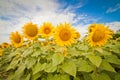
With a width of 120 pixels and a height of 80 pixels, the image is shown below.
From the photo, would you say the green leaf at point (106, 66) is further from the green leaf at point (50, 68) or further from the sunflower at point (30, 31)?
the sunflower at point (30, 31)

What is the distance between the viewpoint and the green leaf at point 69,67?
8.11ft

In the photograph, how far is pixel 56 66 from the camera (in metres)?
2.63

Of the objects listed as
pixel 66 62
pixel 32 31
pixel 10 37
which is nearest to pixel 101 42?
pixel 66 62

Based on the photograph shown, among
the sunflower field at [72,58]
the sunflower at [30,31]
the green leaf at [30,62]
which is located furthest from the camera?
the sunflower at [30,31]

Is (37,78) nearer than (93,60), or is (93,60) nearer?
(93,60)

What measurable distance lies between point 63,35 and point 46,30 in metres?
0.82

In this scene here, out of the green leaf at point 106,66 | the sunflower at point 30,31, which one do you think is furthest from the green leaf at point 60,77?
the sunflower at point 30,31

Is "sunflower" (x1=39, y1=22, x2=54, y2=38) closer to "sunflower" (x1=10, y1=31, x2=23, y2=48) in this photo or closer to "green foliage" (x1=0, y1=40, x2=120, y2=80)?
"green foliage" (x1=0, y1=40, x2=120, y2=80)

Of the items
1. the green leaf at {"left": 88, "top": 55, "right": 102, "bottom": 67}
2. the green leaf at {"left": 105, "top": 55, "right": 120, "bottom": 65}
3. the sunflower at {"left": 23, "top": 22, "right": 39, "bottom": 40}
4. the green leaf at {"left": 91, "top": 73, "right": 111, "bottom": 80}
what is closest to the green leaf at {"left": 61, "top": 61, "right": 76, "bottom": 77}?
the green leaf at {"left": 88, "top": 55, "right": 102, "bottom": 67}

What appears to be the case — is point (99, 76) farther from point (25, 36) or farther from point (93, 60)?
point (25, 36)

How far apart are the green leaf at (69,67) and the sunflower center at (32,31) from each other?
3.28 ft

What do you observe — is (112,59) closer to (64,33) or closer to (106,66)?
(106,66)

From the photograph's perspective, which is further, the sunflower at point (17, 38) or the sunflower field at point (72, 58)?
the sunflower at point (17, 38)

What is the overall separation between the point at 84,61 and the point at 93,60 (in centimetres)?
19
